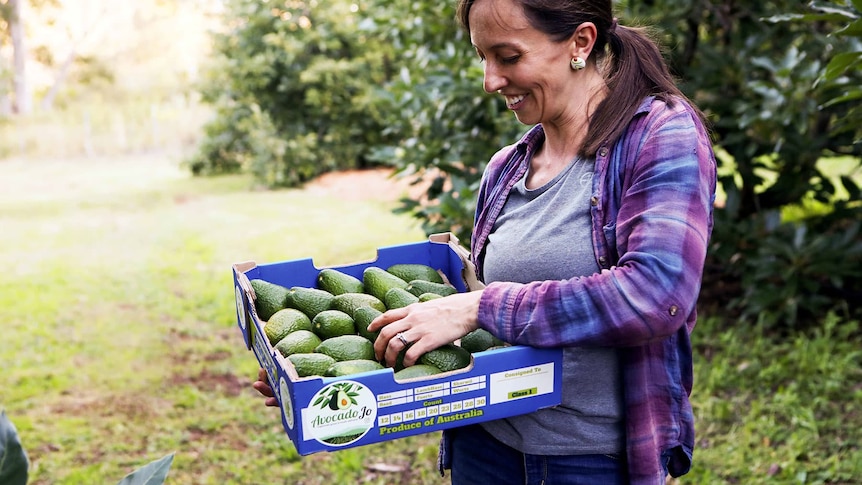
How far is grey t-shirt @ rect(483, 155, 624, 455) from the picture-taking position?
5.15 feet

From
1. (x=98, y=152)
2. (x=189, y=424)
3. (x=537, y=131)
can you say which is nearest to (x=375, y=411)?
(x=537, y=131)

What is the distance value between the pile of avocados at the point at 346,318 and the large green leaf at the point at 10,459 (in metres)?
0.50

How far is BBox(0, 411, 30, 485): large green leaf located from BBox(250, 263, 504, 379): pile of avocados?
0.50 meters

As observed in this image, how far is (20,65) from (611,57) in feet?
65.3

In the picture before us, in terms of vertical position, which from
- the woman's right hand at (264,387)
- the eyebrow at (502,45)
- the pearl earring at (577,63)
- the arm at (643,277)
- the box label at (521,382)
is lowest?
the woman's right hand at (264,387)

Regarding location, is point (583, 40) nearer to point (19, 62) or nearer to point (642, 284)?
point (642, 284)

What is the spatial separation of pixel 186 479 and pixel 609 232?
281 cm

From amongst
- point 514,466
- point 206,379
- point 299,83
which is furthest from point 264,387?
point 299,83

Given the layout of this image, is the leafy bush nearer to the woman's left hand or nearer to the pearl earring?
the pearl earring

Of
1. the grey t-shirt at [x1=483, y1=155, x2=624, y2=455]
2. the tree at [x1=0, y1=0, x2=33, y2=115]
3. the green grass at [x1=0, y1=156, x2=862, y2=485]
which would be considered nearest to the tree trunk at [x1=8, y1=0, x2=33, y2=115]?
the tree at [x1=0, y1=0, x2=33, y2=115]

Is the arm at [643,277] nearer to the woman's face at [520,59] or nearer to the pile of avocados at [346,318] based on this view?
the pile of avocados at [346,318]

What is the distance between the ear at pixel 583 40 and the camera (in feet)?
5.25

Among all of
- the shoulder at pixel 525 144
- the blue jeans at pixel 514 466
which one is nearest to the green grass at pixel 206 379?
the blue jeans at pixel 514 466

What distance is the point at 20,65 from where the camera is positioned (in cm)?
1852
